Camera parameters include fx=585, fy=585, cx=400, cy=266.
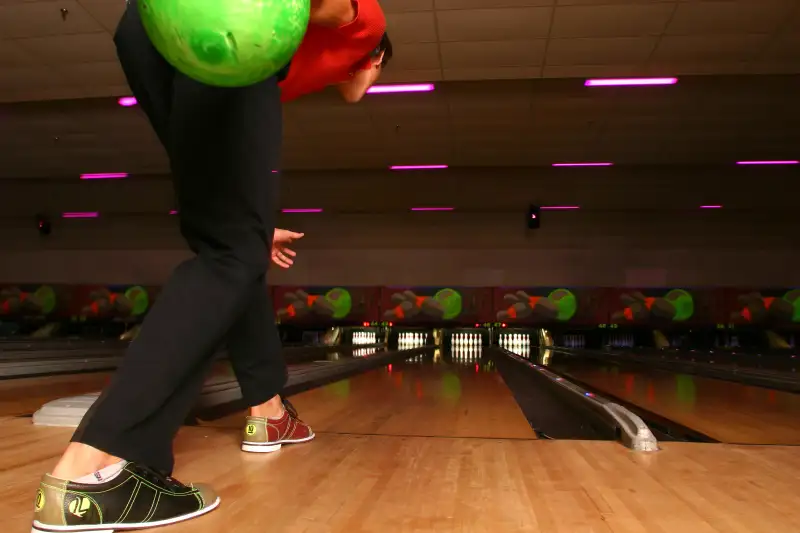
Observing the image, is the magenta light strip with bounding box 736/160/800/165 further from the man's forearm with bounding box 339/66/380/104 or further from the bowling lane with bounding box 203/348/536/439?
the man's forearm with bounding box 339/66/380/104

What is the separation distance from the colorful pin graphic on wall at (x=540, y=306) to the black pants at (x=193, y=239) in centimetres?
747

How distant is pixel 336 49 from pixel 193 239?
15.1 inches

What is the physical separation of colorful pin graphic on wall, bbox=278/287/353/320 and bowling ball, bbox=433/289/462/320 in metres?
1.31

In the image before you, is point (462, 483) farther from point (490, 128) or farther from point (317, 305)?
point (317, 305)

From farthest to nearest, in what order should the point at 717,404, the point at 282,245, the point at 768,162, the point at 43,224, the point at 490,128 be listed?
the point at 43,224 → the point at 768,162 → the point at 490,128 → the point at 717,404 → the point at 282,245

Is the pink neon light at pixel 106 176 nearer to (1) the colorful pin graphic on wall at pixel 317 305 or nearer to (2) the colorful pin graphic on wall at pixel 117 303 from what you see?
(2) the colorful pin graphic on wall at pixel 117 303

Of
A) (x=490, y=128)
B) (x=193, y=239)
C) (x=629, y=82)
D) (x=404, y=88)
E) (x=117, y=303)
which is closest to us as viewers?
(x=193, y=239)

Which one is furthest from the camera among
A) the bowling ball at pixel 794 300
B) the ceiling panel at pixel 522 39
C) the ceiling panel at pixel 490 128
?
the bowling ball at pixel 794 300

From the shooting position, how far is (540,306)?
8.08 meters

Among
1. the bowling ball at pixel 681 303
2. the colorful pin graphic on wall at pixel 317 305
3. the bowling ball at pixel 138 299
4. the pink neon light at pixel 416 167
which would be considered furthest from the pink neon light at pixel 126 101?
the bowling ball at pixel 681 303

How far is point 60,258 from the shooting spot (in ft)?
29.9

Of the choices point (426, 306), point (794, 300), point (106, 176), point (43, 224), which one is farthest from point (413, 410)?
point (43, 224)

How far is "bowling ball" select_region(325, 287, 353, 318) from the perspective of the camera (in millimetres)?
8406

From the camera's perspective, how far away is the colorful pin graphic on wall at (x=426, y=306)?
Answer: 827 cm
